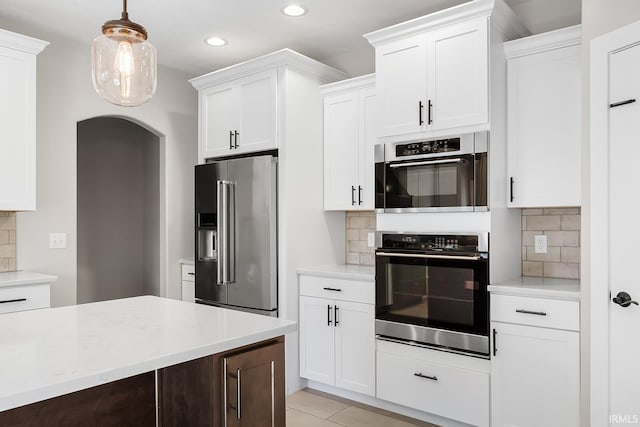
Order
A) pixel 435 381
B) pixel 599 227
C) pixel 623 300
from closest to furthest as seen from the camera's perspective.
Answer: pixel 623 300
pixel 599 227
pixel 435 381

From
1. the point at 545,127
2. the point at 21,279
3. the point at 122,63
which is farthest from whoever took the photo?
the point at 21,279

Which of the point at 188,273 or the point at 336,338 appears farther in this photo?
the point at 188,273

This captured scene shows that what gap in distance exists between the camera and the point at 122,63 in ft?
6.10

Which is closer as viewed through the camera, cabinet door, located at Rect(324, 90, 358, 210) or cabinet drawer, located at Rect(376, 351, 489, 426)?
cabinet drawer, located at Rect(376, 351, 489, 426)

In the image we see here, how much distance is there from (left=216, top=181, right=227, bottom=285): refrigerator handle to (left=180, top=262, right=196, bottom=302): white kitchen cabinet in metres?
0.72

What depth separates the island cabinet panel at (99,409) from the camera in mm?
1534

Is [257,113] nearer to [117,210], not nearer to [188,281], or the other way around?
[188,281]

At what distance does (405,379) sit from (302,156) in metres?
1.77

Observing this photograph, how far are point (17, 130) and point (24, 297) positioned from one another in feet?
3.63

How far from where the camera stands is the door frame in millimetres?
2264

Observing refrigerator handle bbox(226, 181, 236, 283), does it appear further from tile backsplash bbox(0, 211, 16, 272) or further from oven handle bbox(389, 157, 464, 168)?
tile backsplash bbox(0, 211, 16, 272)

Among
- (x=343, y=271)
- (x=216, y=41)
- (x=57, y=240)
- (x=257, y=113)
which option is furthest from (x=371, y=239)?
(x=57, y=240)

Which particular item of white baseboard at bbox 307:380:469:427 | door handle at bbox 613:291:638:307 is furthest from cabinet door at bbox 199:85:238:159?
door handle at bbox 613:291:638:307

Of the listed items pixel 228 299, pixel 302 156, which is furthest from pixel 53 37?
pixel 228 299
